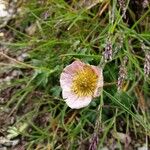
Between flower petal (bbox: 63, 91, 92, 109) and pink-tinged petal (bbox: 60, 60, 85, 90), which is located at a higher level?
pink-tinged petal (bbox: 60, 60, 85, 90)

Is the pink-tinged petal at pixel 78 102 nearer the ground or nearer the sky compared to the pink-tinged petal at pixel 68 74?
nearer the ground

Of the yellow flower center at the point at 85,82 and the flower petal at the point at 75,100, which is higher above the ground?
the yellow flower center at the point at 85,82

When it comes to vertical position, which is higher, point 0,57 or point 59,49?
point 59,49

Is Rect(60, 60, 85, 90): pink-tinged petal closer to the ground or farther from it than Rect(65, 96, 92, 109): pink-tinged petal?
farther from it

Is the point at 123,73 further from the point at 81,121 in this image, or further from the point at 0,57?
the point at 0,57

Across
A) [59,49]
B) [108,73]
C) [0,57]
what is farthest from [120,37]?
[0,57]

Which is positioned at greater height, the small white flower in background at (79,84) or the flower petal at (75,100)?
the small white flower in background at (79,84)
